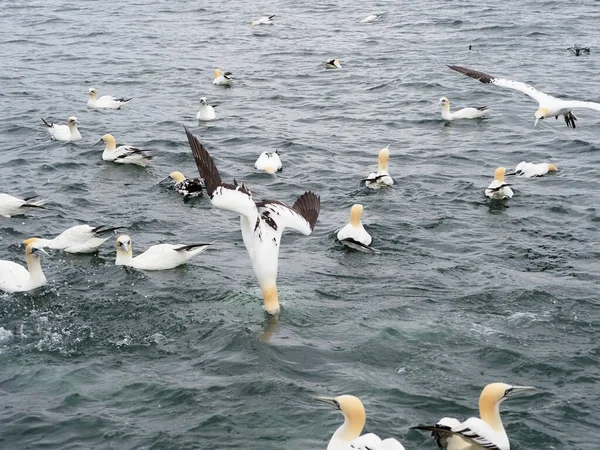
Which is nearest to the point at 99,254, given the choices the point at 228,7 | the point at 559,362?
the point at 559,362

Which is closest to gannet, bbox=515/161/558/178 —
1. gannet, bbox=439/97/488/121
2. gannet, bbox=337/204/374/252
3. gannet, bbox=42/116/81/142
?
gannet, bbox=439/97/488/121

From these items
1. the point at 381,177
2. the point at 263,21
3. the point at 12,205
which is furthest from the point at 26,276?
the point at 263,21

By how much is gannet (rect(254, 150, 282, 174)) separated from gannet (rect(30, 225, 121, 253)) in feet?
13.2

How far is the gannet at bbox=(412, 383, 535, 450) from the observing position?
7.78m

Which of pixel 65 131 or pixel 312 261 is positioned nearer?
pixel 312 261

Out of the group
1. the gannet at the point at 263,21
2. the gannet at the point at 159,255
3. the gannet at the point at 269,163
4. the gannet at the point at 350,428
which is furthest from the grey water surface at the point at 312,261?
the gannet at the point at 263,21

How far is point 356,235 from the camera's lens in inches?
508

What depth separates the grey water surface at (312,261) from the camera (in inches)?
356

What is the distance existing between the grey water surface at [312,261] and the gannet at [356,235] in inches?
7.5

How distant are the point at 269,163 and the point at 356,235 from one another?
3827mm

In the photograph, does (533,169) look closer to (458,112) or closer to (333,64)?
(458,112)

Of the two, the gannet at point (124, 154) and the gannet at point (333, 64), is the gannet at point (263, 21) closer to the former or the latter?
the gannet at point (333, 64)

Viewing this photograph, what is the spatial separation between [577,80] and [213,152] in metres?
8.85

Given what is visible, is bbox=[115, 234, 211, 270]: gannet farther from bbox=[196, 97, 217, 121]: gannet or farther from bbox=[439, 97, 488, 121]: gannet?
bbox=[439, 97, 488, 121]: gannet
